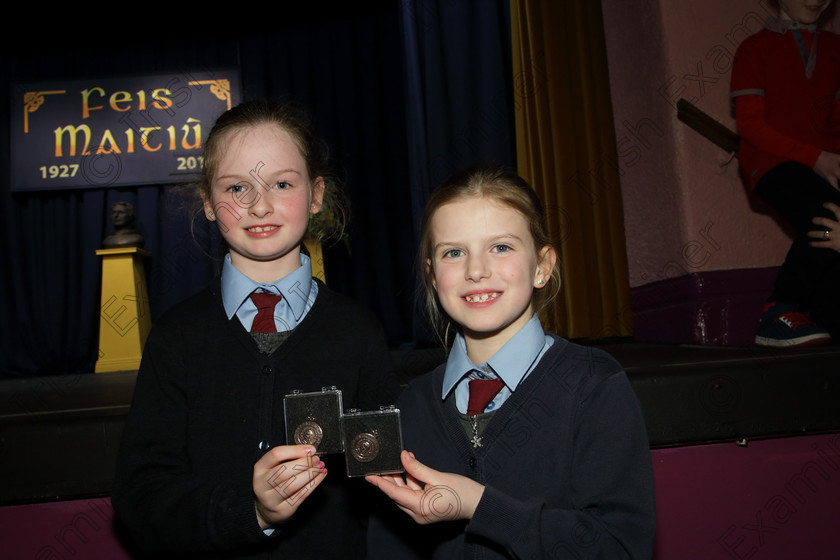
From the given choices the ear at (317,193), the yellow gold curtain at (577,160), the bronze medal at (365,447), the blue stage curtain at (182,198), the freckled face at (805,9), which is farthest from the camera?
the blue stage curtain at (182,198)

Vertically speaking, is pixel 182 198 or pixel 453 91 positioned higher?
pixel 453 91

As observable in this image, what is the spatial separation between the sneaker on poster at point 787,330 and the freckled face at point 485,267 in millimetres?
1187

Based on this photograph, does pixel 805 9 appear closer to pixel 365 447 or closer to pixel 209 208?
pixel 209 208

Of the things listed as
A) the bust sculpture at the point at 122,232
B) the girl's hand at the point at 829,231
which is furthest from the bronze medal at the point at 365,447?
the bust sculpture at the point at 122,232

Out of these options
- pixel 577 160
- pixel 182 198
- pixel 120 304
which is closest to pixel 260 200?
pixel 577 160

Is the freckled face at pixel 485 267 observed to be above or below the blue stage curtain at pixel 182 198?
below

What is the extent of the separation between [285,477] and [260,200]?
433 millimetres

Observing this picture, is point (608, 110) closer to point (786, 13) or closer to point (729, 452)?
point (786, 13)

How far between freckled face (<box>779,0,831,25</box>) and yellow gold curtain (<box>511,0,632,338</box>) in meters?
0.99

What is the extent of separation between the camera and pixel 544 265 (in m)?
0.98

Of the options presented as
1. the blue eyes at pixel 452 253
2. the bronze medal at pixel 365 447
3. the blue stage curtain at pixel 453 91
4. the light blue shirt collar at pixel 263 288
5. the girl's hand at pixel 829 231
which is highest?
the blue stage curtain at pixel 453 91

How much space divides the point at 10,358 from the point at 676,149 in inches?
172

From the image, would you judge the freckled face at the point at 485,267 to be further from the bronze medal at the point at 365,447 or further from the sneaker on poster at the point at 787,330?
the sneaker on poster at the point at 787,330

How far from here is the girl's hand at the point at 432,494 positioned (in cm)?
71
